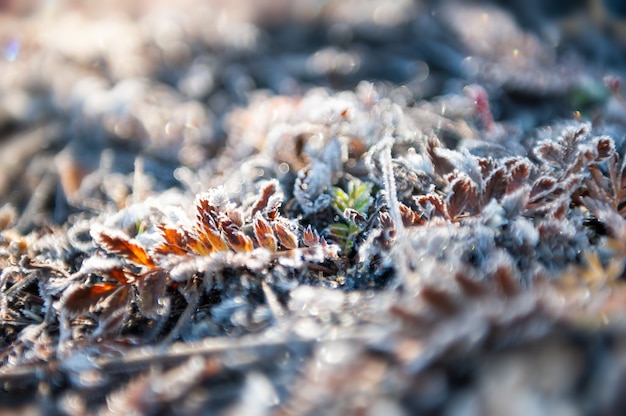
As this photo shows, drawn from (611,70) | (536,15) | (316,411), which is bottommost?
(316,411)

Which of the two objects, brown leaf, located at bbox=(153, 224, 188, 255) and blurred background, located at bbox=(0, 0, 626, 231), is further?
blurred background, located at bbox=(0, 0, 626, 231)

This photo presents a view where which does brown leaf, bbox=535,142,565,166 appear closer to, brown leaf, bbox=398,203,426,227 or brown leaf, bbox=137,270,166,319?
brown leaf, bbox=398,203,426,227

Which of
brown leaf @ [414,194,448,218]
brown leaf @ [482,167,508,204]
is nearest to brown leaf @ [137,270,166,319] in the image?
brown leaf @ [414,194,448,218]

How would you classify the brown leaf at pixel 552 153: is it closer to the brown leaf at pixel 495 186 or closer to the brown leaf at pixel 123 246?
the brown leaf at pixel 495 186

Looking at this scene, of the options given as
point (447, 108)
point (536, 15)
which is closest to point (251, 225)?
point (447, 108)

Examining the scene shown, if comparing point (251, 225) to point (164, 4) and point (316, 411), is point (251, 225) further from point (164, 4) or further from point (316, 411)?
point (164, 4)

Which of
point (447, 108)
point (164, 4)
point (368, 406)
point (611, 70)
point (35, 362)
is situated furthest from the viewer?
point (164, 4)

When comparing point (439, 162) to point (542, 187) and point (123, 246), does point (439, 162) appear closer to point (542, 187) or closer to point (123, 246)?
point (542, 187)
